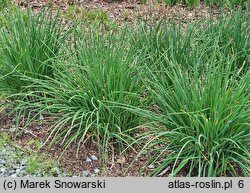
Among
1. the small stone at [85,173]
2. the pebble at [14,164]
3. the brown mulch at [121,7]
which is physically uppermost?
the brown mulch at [121,7]

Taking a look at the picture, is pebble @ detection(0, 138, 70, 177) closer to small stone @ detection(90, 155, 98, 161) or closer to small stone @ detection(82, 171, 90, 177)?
small stone @ detection(82, 171, 90, 177)

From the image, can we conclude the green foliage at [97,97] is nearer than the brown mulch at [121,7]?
Yes

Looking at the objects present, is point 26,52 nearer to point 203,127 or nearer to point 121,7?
point 203,127

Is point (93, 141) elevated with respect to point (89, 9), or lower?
lower

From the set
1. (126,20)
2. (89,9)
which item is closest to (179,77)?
(126,20)

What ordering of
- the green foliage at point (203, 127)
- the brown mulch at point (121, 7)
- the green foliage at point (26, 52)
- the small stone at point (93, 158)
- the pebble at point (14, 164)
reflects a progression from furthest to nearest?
the brown mulch at point (121, 7), the green foliage at point (26, 52), the small stone at point (93, 158), the pebble at point (14, 164), the green foliage at point (203, 127)

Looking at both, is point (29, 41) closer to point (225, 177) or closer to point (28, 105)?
point (28, 105)

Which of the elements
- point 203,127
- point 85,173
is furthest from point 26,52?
point 203,127

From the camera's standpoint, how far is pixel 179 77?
3.91 m

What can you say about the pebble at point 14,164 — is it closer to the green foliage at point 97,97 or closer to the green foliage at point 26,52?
the green foliage at point 97,97

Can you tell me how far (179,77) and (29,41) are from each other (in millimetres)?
1434

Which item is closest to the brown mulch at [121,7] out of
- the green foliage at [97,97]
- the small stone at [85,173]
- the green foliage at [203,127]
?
the green foliage at [97,97]

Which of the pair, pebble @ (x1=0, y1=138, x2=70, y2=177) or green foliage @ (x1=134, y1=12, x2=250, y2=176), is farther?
pebble @ (x1=0, y1=138, x2=70, y2=177)

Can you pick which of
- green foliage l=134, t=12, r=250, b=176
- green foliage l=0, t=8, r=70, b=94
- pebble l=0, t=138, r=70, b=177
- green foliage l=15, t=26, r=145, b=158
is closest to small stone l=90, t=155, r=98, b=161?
green foliage l=15, t=26, r=145, b=158
